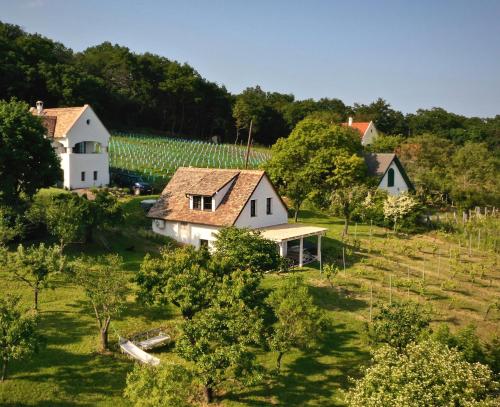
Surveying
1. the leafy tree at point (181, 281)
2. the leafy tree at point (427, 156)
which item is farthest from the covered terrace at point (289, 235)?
the leafy tree at point (427, 156)

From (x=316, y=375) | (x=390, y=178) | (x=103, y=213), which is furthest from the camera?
(x=390, y=178)

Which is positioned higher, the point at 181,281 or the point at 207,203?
the point at 207,203

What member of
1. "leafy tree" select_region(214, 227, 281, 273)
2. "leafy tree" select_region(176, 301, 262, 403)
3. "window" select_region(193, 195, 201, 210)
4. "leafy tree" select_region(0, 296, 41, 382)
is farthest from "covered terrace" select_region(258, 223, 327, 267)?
"leafy tree" select_region(0, 296, 41, 382)

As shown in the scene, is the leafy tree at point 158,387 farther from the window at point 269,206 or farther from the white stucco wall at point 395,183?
the white stucco wall at point 395,183

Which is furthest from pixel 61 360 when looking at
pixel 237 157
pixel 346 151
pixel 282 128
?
pixel 282 128

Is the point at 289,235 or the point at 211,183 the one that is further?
the point at 211,183

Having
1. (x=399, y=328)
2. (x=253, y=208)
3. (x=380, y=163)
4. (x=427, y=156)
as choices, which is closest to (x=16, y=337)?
(x=399, y=328)

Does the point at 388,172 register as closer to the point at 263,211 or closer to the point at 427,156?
the point at 427,156
